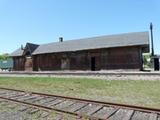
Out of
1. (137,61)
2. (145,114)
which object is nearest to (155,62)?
(137,61)

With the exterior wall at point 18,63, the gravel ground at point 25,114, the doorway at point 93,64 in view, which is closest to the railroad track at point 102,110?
the gravel ground at point 25,114

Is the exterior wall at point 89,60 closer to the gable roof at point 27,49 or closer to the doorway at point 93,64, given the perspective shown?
the doorway at point 93,64

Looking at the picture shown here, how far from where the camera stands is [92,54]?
34.4m

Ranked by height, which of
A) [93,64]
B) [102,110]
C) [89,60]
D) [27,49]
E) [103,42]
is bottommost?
[102,110]

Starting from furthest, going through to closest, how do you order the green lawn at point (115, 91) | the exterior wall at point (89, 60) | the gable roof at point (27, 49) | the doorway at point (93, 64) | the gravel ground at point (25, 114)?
the gable roof at point (27, 49)
the doorway at point (93, 64)
the exterior wall at point (89, 60)
the green lawn at point (115, 91)
the gravel ground at point (25, 114)

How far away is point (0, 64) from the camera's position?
190 ft

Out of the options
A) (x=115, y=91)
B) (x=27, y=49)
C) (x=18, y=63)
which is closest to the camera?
(x=115, y=91)

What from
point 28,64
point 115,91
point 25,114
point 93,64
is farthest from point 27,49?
point 25,114

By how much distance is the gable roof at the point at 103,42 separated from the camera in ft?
101

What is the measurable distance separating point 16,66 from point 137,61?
27826 millimetres

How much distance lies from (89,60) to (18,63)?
1951 cm

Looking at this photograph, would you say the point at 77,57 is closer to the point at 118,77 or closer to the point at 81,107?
the point at 118,77

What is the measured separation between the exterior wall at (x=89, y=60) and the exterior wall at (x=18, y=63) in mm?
4247

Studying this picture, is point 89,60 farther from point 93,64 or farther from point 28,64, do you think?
point 28,64
